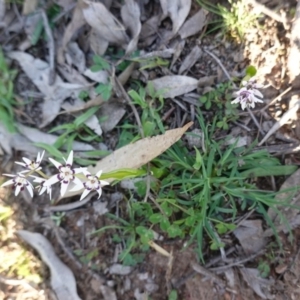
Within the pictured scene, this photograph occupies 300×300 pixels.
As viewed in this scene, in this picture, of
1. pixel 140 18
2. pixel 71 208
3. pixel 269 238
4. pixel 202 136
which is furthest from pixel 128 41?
pixel 269 238

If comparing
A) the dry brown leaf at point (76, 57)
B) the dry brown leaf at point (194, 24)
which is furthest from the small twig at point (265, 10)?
the dry brown leaf at point (76, 57)

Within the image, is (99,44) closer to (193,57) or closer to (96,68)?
(96,68)

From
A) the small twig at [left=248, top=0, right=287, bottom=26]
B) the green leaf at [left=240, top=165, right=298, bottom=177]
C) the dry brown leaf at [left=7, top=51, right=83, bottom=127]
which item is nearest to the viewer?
the green leaf at [left=240, top=165, right=298, bottom=177]

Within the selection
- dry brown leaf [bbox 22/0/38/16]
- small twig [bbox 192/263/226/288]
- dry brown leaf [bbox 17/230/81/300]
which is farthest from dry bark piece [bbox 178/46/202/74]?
dry brown leaf [bbox 17/230/81/300]

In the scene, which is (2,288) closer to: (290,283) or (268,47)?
(290,283)

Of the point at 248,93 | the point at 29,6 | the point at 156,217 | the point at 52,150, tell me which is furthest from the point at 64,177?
the point at 29,6

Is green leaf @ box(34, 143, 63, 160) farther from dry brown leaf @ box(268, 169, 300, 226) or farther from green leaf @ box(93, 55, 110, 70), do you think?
dry brown leaf @ box(268, 169, 300, 226)
